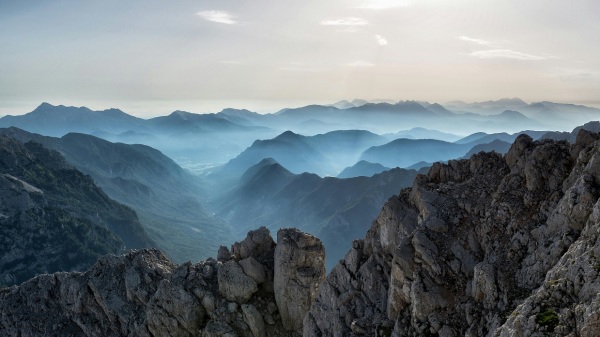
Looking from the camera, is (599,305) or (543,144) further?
(543,144)

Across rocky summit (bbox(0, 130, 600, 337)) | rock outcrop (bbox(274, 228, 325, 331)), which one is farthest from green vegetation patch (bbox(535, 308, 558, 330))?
rock outcrop (bbox(274, 228, 325, 331))

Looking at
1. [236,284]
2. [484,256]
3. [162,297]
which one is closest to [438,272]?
[484,256]

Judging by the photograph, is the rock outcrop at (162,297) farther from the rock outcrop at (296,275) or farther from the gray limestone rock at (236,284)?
the rock outcrop at (296,275)

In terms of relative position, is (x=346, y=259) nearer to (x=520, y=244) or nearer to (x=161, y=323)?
(x=520, y=244)

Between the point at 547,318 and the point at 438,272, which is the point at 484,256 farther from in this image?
the point at 547,318

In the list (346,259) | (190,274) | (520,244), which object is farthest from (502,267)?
(190,274)
